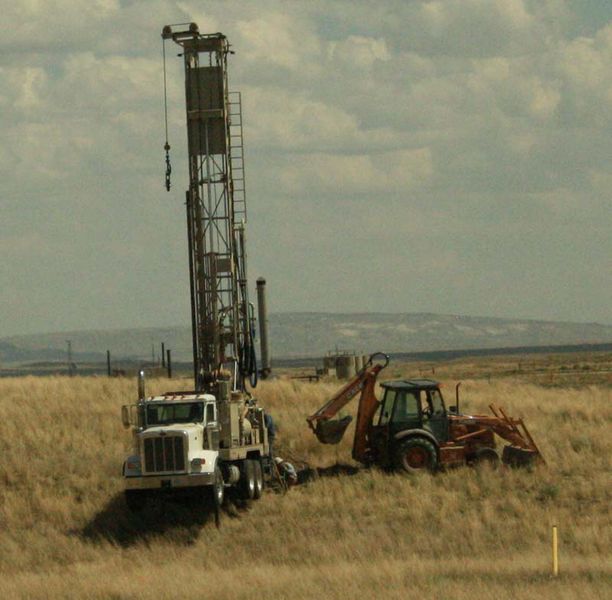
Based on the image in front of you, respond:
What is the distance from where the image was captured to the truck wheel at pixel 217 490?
27641 millimetres

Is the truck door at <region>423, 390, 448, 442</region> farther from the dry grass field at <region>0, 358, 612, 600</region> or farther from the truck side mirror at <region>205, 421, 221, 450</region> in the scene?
the truck side mirror at <region>205, 421, 221, 450</region>

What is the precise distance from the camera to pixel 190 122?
118 ft

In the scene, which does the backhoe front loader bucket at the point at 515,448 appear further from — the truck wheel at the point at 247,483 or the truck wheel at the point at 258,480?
the truck wheel at the point at 247,483

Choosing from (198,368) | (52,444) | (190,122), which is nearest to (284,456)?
(198,368)

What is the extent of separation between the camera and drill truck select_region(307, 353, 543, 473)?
31766mm

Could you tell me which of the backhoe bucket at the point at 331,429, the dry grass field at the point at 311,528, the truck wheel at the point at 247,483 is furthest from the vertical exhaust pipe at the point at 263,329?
the truck wheel at the point at 247,483

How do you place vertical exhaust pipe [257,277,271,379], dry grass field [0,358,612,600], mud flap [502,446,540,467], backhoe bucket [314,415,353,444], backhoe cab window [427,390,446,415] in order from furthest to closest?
vertical exhaust pipe [257,277,271,379] → backhoe bucket [314,415,353,444] → backhoe cab window [427,390,446,415] → mud flap [502,446,540,467] → dry grass field [0,358,612,600]

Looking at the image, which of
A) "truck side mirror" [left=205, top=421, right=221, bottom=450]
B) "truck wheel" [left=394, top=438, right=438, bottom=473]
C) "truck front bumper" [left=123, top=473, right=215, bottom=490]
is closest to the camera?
"truck front bumper" [left=123, top=473, right=215, bottom=490]

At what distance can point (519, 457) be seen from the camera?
105ft

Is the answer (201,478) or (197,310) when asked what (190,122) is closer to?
(197,310)

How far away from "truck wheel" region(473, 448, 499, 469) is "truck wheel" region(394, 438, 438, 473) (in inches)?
41.3

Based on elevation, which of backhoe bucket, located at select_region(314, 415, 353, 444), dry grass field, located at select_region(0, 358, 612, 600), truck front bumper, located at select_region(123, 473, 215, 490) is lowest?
dry grass field, located at select_region(0, 358, 612, 600)

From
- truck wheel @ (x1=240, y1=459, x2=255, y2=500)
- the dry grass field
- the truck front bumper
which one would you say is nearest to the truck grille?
the truck front bumper

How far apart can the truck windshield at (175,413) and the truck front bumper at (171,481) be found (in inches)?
52.7
